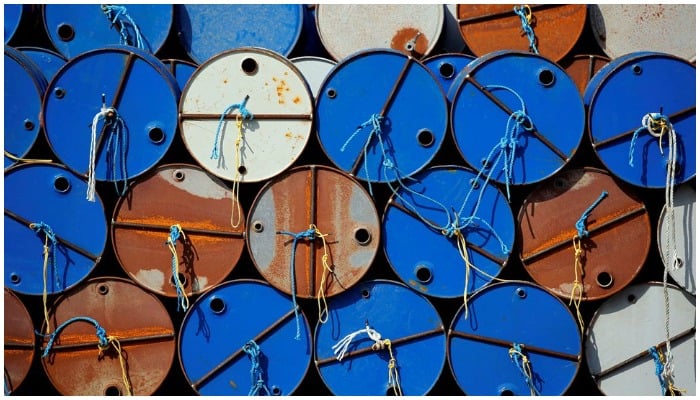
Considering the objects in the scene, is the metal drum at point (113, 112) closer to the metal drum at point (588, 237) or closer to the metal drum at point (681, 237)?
the metal drum at point (588, 237)

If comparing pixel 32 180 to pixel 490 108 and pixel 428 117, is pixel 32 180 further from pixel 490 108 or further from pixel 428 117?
pixel 490 108

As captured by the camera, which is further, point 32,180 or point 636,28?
point 636,28

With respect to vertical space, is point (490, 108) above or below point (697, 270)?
above

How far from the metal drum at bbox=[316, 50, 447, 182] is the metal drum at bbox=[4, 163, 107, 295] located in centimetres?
160

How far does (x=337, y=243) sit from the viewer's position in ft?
15.2

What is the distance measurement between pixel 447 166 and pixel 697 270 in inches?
68.3

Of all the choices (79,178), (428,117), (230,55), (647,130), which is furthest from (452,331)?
(79,178)

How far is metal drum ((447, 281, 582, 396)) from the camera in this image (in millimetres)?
4613

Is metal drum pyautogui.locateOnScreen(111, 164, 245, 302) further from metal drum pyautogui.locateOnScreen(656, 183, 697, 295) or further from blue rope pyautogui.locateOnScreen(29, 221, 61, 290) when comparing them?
metal drum pyautogui.locateOnScreen(656, 183, 697, 295)

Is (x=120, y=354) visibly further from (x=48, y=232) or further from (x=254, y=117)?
(x=254, y=117)

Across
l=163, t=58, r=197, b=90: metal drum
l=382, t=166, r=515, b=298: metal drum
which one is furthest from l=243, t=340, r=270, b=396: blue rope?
l=163, t=58, r=197, b=90: metal drum

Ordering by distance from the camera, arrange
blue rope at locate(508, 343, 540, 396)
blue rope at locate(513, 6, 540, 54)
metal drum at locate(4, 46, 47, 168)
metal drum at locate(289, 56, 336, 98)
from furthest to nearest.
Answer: metal drum at locate(289, 56, 336, 98)
blue rope at locate(513, 6, 540, 54)
metal drum at locate(4, 46, 47, 168)
blue rope at locate(508, 343, 540, 396)

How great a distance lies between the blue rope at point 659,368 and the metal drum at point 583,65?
186cm

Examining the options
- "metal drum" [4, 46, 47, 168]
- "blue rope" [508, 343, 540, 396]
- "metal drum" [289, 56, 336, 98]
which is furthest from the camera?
"metal drum" [289, 56, 336, 98]
